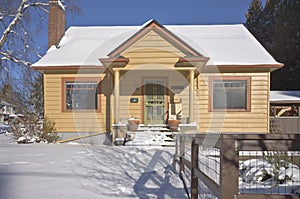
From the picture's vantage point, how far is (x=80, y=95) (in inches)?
488

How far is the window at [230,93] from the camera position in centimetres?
1198

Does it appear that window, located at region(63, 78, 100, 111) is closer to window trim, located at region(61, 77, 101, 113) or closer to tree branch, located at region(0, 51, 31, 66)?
window trim, located at region(61, 77, 101, 113)

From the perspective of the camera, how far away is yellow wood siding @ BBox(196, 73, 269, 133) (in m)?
11.9

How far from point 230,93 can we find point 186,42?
111 inches

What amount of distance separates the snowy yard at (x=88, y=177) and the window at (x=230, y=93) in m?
5.49

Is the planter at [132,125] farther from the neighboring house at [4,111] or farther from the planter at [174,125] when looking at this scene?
the neighboring house at [4,111]

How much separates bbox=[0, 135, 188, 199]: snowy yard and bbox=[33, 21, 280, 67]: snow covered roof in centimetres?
602

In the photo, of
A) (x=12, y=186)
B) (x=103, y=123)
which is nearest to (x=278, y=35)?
(x=103, y=123)

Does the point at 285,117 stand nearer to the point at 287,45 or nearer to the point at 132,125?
the point at 132,125

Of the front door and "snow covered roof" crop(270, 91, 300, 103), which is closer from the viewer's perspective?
the front door

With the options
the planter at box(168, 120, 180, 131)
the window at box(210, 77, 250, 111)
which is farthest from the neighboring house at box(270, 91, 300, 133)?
the planter at box(168, 120, 180, 131)

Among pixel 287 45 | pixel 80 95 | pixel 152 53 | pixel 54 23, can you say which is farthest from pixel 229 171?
pixel 287 45

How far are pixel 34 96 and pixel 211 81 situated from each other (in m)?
14.2

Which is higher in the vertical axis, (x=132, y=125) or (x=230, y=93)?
(x=230, y=93)
